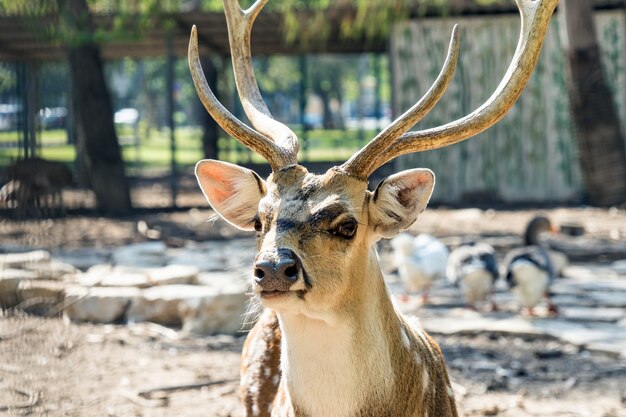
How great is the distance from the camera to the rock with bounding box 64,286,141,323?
24.7 feet

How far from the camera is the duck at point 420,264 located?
8.16m

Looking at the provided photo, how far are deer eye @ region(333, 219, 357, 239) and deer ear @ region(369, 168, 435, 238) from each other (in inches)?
5.9

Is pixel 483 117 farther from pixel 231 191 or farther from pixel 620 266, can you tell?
pixel 620 266

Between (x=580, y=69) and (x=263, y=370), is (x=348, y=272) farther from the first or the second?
(x=580, y=69)

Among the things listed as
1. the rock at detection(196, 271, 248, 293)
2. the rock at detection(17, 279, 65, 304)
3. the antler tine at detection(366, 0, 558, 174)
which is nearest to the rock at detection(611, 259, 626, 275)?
the rock at detection(196, 271, 248, 293)

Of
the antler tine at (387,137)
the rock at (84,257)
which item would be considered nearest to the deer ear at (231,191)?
the antler tine at (387,137)

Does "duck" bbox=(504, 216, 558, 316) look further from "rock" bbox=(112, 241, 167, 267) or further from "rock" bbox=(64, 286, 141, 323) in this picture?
"rock" bbox=(112, 241, 167, 267)

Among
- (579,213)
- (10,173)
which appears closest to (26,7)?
(10,173)

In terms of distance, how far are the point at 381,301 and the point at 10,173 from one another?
266 cm

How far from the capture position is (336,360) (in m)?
3.15

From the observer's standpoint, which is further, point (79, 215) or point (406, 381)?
point (79, 215)

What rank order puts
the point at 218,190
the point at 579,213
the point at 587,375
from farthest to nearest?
the point at 579,213 → the point at 587,375 → the point at 218,190

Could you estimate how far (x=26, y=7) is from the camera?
530cm

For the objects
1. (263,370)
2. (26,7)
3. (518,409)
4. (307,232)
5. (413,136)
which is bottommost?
(518,409)
